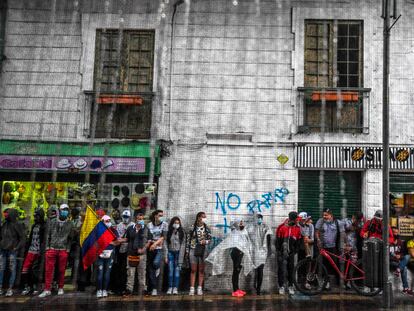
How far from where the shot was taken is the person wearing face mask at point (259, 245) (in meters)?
10.3

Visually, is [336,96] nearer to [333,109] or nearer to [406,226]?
[333,109]

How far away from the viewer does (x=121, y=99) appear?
1184cm

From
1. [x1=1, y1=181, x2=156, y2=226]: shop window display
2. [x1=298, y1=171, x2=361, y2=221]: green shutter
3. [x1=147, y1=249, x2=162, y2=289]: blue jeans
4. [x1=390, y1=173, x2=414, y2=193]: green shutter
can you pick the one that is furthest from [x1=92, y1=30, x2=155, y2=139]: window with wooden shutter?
[x1=390, y1=173, x2=414, y2=193]: green shutter

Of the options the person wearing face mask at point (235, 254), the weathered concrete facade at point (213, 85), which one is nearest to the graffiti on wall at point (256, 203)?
the weathered concrete facade at point (213, 85)

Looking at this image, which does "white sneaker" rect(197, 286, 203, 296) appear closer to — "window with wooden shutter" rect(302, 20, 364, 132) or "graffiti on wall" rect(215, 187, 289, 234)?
"graffiti on wall" rect(215, 187, 289, 234)

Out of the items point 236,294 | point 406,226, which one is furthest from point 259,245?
point 406,226

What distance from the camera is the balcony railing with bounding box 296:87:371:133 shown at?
38.4ft

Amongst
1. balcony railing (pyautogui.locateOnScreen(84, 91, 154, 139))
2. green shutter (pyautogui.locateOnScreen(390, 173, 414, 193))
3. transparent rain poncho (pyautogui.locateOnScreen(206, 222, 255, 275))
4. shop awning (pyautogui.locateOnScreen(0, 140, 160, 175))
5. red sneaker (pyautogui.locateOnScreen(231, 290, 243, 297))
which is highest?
balcony railing (pyautogui.locateOnScreen(84, 91, 154, 139))

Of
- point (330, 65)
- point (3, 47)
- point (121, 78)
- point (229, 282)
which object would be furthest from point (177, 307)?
point (3, 47)

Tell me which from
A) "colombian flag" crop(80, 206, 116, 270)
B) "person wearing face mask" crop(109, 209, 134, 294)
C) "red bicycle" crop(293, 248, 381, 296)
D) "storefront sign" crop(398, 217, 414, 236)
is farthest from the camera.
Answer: "storefront sign" crop(398, 217, 414, 236)

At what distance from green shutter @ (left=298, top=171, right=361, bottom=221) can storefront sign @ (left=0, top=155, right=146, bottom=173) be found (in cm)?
380

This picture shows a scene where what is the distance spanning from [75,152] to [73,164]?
29 centimetres

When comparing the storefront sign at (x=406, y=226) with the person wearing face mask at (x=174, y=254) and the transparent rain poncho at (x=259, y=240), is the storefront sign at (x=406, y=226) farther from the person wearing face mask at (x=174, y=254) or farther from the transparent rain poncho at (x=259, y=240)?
the person wearing face mask at (x=174, y=254)

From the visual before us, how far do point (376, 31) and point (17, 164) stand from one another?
9.02 metres
